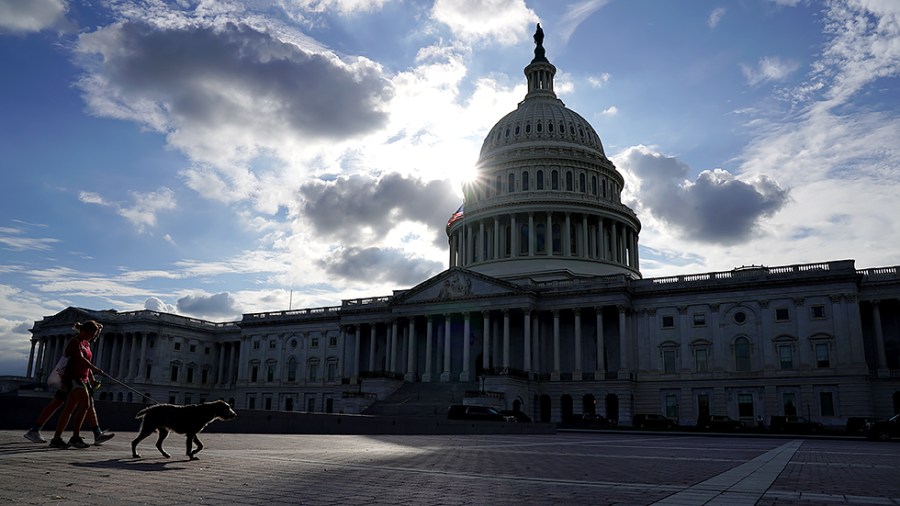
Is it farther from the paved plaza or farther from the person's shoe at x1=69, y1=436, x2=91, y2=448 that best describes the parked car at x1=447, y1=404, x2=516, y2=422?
the person's shoe at x1=69, y1=436, x2=91, y2=448

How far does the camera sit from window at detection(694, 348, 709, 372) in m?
71.3

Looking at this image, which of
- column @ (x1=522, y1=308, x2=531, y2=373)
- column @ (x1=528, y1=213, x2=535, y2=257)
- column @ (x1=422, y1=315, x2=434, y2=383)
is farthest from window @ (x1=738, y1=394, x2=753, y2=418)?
column @ (x1=528, y1=213, x2=535, y2=257)

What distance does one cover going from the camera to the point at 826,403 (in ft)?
214

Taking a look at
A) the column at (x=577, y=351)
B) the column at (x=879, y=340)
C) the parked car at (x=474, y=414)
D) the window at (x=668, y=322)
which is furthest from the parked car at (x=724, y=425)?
the parked car at (x=474, y=414)

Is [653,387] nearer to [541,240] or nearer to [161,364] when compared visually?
[541,240]

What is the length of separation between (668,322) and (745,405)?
34.9 feet

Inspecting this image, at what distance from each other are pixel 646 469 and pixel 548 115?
93.0 metres

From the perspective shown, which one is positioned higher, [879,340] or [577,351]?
[879,340]

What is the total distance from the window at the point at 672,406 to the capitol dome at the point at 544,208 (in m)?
19.6

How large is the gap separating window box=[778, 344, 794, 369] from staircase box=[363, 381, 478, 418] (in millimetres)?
29021

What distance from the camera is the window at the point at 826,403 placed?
64.9 m

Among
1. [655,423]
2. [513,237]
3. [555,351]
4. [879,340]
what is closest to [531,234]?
[513,237]

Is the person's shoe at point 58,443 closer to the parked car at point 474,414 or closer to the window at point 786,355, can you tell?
the parked car at point 474,414

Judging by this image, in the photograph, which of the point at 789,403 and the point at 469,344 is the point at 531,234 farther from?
the point at 789,403
